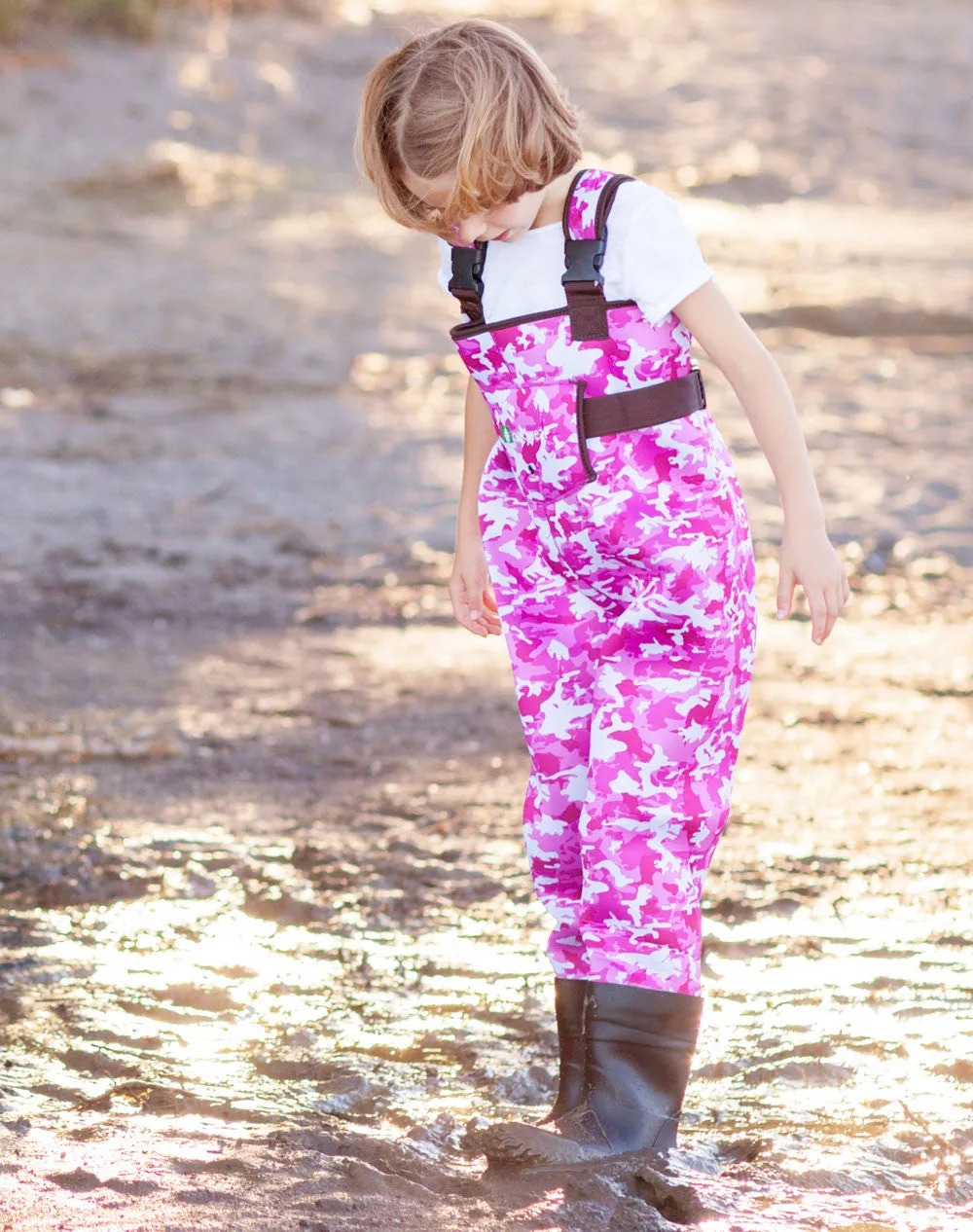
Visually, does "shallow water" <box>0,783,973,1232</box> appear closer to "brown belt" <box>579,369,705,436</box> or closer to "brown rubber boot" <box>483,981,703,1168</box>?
"brown rubber boot" <box>483,981,703,1168</box>

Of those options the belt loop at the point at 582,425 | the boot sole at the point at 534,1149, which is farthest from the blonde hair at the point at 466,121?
the boot sole at the point at 534,1149

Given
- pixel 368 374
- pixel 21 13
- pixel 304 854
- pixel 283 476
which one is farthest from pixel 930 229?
pixel 304 854

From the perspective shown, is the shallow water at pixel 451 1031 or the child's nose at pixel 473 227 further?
the shallow water at pixel 451 1031

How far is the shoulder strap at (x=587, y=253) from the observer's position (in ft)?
6.82

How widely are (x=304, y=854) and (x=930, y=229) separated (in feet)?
32.4

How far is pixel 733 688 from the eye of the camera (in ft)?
7.39

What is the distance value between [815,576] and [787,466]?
0.46ft

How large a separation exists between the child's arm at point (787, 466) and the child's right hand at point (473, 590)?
50 cm

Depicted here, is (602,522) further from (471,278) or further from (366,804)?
(366,804)

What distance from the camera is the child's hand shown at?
83.9 inches

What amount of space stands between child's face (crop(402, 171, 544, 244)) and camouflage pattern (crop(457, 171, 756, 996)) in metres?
0.06

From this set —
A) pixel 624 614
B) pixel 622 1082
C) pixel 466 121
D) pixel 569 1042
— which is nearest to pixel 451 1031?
pixel 569 1042

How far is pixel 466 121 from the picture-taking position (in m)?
2.01

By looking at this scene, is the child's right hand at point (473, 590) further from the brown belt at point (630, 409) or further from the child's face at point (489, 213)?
the child's face at point (489, 213)
